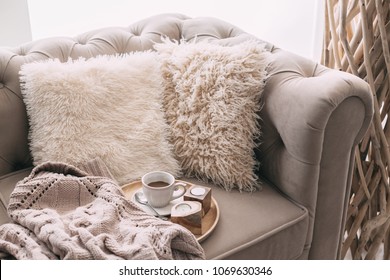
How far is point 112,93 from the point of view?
4.43 feet

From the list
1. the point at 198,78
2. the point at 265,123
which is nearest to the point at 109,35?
the point at 198,78

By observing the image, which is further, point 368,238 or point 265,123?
point 368,238

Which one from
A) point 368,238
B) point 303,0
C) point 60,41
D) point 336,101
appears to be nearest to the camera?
point 336,101

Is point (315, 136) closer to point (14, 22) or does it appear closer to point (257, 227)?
point (257, 227)

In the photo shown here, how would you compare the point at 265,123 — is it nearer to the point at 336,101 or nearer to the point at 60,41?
the point at 336,101

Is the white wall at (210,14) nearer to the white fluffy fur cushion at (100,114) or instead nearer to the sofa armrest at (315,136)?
the white fluffy fur cushion at (100,114)

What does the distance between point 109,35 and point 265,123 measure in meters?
0.67


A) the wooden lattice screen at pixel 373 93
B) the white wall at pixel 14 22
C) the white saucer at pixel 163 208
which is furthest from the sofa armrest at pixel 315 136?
the white wall at pixel 14 22

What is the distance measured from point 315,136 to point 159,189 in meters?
0.47

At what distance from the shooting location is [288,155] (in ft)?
4.26

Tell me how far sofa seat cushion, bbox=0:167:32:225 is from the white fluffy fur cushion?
107 millimetres

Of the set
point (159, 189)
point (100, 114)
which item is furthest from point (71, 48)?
point (159, 189)

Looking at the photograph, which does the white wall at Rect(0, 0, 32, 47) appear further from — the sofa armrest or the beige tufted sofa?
the sofa armrest

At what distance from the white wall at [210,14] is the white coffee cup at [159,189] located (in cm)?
104
